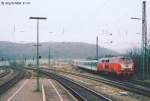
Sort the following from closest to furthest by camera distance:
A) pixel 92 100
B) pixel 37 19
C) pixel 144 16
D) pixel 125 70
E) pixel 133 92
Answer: pixel 92 100 → pixel 133 92 → pixel 37 19 → pixel 144 16 → pixel 125 70

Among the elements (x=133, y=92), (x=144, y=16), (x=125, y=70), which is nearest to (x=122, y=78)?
(x=125, y=70)

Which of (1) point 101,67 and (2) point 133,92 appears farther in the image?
(1) point 101,67

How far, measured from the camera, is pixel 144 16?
43969mm

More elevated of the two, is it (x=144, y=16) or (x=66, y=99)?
(x=144, y=16)

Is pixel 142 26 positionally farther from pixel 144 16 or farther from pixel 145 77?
pixel 145 77

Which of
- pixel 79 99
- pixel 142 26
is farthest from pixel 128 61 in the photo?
pixel 79 99

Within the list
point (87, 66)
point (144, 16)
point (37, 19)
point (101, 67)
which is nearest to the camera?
point (37, 19)

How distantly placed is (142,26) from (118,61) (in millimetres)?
7339

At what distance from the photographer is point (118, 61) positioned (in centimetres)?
5031

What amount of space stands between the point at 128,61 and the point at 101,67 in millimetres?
10170

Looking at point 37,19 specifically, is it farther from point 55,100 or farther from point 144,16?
point 144,16

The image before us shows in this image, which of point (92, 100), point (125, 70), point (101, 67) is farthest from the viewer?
point (101, 67)

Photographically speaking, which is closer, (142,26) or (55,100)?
(55,100)

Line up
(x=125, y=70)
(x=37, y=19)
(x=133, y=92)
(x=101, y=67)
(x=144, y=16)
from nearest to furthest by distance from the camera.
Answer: (x=133, y=92), (x=37, y=19), (x=144, y=16), (x=125, y=70), (x=101, y=67)
